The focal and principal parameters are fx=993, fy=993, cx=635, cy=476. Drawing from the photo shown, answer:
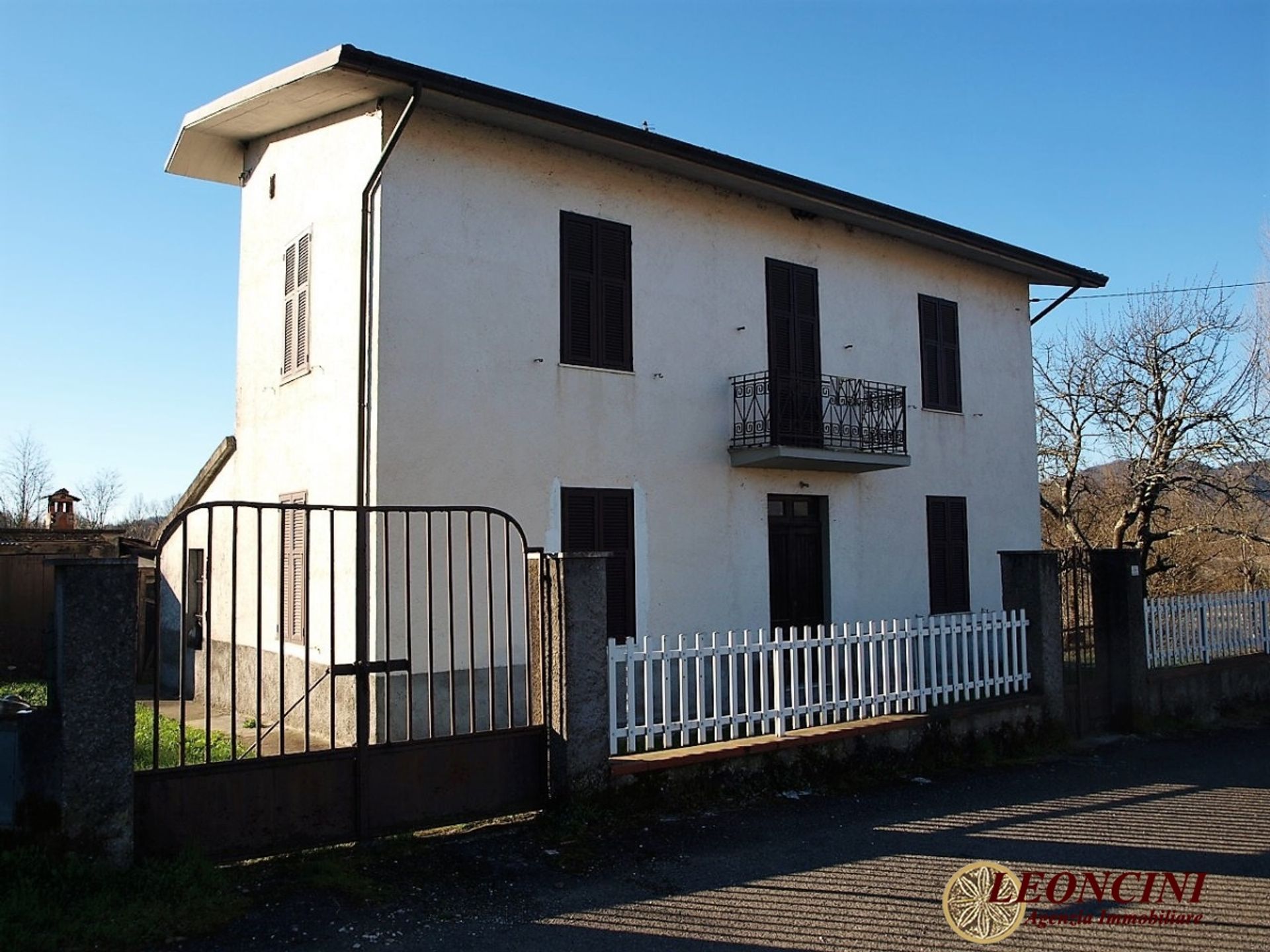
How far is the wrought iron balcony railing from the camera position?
1240 cm

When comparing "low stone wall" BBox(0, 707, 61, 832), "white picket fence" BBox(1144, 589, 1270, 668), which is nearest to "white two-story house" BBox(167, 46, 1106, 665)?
"white picket fence" BBox(1144, 589, 1270, 668)

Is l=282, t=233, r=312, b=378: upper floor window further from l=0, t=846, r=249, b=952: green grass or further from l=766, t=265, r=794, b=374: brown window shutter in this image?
l=0, t=846, r=249, b=952: green grass

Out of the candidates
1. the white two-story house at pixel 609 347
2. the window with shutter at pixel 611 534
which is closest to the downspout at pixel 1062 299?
the white two-story house at pixel 609 347

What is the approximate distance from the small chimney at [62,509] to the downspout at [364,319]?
19.1 metres

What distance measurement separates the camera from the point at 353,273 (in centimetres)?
1015

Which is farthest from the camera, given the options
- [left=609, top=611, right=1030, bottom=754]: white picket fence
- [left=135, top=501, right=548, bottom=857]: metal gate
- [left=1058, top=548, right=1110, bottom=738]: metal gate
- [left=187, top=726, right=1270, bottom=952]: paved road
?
[left=1058, top=548, right=1110, bottom=738]: metal gate

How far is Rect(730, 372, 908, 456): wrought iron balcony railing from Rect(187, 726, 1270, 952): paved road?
5.02 m

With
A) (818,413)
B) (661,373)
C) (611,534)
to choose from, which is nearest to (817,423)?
(818,413)

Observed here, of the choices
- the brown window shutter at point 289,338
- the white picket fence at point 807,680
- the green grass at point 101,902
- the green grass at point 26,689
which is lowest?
the green grass at point 101,902

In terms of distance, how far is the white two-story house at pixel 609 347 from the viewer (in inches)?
395

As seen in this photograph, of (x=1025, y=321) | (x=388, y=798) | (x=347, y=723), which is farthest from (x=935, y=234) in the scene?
(x=388, y=798)

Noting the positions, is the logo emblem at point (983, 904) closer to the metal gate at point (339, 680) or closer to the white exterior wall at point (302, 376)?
the metal gate at point (339, 680)

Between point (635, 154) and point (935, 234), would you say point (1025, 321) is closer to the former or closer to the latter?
point (935, 234)

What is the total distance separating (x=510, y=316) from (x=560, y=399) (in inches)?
42.1
